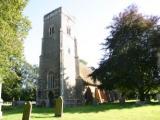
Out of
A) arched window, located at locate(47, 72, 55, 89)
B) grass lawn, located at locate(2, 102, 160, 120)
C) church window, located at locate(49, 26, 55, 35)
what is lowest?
grass lawn, located at locate(2, 102, 160, 120)

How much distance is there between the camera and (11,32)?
20.0m

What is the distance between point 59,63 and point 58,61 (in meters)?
0.62

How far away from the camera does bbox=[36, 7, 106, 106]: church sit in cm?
4931

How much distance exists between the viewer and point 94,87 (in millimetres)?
60406

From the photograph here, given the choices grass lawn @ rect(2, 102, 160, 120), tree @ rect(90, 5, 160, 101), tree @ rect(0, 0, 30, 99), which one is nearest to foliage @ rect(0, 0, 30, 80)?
tree @ rect(0, 0, 30, 99)

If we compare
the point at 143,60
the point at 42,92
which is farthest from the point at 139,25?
the point at 42,92

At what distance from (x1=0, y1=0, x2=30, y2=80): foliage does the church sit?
26.7 metres

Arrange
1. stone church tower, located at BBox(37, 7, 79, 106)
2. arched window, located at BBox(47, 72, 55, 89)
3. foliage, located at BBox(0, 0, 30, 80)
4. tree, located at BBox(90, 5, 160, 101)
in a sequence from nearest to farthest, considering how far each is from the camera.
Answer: foliage, located at BBox(0, 0, 30, 80)
tree, located at BBox(90, 5, 160, 101)
stone church tower, located at BBox(37, 7, 79, 106)
arched window, located at BBox(47, 72, 55, 89)

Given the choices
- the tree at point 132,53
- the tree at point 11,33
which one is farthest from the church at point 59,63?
the tree at point 11,33

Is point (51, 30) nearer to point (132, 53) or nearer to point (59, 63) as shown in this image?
point (59, 63)

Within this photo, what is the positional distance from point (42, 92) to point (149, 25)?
73.6 ft

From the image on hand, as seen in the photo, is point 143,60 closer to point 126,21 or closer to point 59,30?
point 126,21

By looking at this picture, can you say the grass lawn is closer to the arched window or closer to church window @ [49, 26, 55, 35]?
the arched window

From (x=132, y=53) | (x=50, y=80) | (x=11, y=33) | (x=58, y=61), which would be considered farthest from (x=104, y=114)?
(x=50, y=80)
